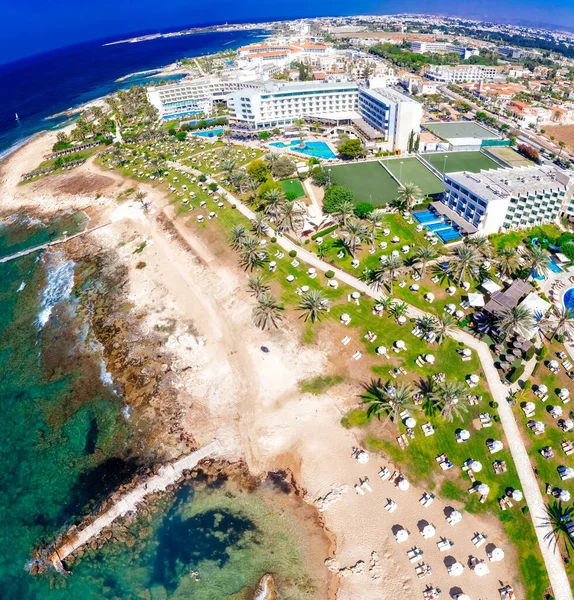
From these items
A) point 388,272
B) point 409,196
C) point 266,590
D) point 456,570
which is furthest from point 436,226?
point 266,590

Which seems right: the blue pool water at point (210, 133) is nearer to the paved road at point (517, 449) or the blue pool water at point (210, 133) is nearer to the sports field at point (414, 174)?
A: the sports field at point (414, 174)

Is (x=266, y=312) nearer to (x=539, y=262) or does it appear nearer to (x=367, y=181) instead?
(x=539, y=262)

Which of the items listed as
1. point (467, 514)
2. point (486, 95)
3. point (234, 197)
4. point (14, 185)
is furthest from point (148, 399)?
point (486, 95)

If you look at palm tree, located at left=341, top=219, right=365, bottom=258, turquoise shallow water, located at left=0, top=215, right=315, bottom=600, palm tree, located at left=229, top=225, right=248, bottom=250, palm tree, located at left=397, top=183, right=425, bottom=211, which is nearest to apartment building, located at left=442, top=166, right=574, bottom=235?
palm tree, located at left=397, top=183, right=425, bottom=211

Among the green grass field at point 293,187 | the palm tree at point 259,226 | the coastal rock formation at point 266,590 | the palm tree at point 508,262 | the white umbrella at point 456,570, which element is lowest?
the coastal rock formation at point 266,590

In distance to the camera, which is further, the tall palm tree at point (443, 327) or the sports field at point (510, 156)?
the sports field at point (510, 156)

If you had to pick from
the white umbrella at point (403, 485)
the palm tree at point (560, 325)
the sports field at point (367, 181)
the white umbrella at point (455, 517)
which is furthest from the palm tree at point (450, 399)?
the sports field at point (367, 181)
